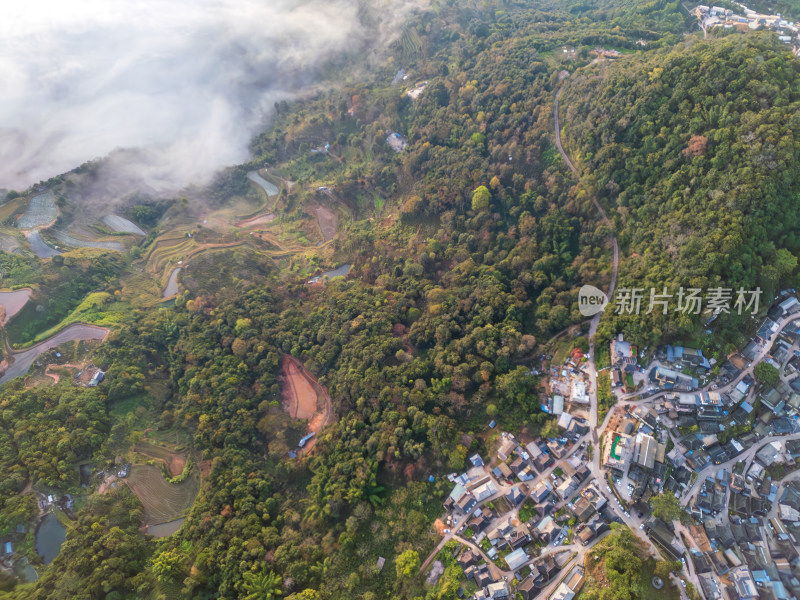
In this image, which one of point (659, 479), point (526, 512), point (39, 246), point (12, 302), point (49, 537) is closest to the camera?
point (659, 479)

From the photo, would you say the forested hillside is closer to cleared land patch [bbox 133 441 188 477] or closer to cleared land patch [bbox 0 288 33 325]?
cleared land patch [bbox 133 441 188 477]

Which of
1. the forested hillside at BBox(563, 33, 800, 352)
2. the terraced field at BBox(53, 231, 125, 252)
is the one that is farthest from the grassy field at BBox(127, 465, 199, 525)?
the forested hillside at BBox(563, 33, 800, 352)

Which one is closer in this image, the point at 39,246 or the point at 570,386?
the point at 570,386

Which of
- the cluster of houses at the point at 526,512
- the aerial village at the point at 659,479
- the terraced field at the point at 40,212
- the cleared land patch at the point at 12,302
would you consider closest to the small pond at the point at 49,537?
the cleared land patch at the point at 12,302

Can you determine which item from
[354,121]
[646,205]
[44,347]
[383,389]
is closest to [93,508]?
[44,347]

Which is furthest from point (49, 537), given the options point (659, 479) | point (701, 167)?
point (701, 167)

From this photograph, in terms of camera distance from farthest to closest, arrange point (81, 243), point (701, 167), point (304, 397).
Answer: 1. point (81, 243)
2. point (304, 397)
3. point (701, 167)

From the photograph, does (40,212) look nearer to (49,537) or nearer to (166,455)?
(166,455)

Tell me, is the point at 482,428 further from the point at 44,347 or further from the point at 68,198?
the point at 68,198
